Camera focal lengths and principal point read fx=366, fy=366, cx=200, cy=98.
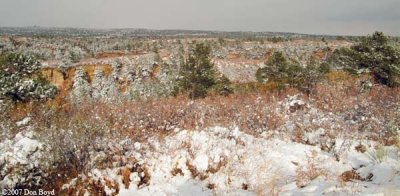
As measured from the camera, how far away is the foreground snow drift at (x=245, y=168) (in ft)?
18.3

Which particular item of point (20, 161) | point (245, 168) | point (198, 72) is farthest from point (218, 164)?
point (198, 72)

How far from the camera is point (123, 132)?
7523 mm

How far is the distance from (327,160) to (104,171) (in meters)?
3.91

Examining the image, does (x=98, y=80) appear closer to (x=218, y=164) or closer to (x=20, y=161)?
(x=20, y=161)

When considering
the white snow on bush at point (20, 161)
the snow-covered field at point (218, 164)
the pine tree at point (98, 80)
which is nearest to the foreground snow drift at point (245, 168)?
the snow-covered field at point (218, 164)

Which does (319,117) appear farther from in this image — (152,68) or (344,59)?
(152,68)

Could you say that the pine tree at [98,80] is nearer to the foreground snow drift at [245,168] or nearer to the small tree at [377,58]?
the small tree at [377,58]

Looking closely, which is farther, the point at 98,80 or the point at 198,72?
the point at 98,80

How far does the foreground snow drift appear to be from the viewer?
18.3 feet

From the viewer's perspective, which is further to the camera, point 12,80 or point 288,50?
point 288,50

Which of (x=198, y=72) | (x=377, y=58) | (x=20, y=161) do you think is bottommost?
(x=198, y=72)

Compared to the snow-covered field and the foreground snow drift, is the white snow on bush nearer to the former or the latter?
the snow-covered field

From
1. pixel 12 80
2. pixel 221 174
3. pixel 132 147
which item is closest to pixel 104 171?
pixel 132 147

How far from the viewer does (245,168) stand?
6281mm
